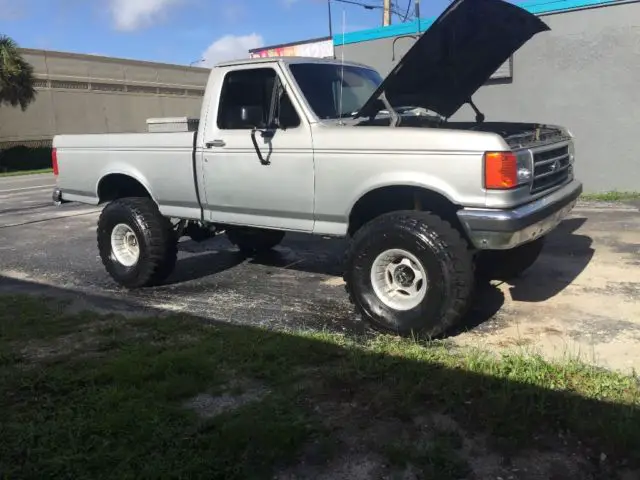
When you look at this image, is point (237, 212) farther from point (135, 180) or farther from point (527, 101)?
point (527, 101)

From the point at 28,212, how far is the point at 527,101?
1011cm

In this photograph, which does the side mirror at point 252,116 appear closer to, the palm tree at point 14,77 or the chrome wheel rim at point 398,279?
the chrome wheel rim at point 398,279

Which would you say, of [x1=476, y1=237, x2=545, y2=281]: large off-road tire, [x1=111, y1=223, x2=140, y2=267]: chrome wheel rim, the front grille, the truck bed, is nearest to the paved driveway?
[x1=476, y1=237, x2=545, y2=281]: large off-road tire

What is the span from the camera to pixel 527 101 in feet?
37.5

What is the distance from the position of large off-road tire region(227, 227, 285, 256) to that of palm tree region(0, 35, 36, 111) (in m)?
26.7

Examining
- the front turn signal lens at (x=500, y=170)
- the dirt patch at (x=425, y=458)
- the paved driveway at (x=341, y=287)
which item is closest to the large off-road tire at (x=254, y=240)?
the paved driveway at (x=341, y=287)

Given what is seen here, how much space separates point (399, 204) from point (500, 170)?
1040 mm

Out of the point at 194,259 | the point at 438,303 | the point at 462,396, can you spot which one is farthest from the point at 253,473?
the point at 194,259

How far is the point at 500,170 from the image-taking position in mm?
4121

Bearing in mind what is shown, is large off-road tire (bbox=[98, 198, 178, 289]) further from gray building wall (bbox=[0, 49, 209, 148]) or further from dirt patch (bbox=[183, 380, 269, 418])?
gray building wall (bbox=[0, 49, 209, 148])

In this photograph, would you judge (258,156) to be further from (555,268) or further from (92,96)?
(92,96)

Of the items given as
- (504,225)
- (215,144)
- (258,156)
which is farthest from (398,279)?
(215,144)

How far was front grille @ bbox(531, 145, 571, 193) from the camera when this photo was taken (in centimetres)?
457

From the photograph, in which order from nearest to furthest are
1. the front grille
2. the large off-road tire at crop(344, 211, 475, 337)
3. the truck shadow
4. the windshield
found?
the large off-road tire at crop(344, 211, 475, 337) → the front grille → the windshield → the truck shadow
